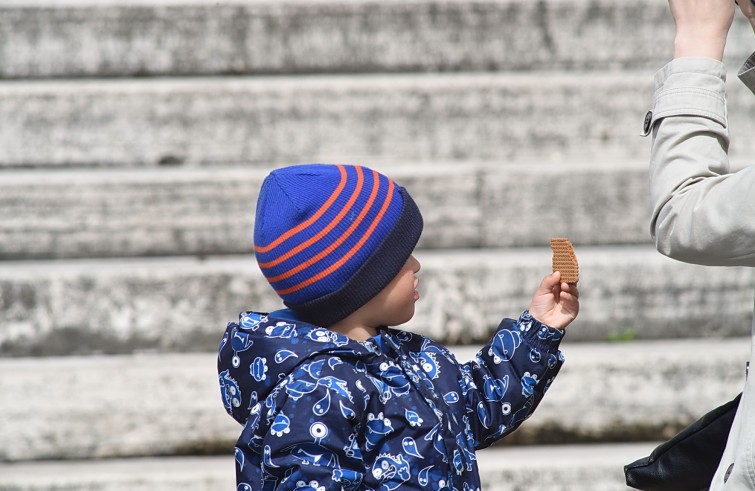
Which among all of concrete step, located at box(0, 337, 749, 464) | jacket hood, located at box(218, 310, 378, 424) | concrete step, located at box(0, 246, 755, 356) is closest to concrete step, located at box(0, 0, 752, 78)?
concrete step, located at box(0, 246, 755, 356)

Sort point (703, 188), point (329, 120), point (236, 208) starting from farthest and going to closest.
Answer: point (329, 120), point (236, 208), point (703, 188)

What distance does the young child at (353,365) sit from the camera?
5.80 ft

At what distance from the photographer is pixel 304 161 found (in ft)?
12.5

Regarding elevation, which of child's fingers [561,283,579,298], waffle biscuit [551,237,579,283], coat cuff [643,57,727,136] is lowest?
child's fingers [561,283,579,298]

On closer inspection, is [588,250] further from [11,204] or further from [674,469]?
[11,204]

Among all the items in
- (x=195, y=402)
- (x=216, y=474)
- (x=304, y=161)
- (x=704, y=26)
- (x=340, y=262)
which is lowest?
(x=216, y=474)

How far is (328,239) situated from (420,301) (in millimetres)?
1676

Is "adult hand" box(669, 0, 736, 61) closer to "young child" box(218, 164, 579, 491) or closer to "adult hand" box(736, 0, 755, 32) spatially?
"adult hand" box(736, 0, 755, 32)

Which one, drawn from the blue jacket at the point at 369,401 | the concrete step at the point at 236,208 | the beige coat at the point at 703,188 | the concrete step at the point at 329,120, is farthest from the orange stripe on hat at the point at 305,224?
the concrete step at the point at 329,120

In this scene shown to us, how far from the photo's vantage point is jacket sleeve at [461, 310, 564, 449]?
206cm

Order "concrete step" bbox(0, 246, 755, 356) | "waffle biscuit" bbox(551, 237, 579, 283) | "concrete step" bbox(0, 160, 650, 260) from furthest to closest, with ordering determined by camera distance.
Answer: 1. "concrete step" bbox(0, 160, 650, 260)
2. "concrete step" bbox(0, 246, 755, 356)
3. "waffle biscuit" bbox(551, 237, 579, 283)

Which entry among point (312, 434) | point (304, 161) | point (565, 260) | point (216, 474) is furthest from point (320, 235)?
point (304, 161)

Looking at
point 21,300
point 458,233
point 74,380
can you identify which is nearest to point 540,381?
point 458,233

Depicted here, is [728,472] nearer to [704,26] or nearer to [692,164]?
[692,164]
